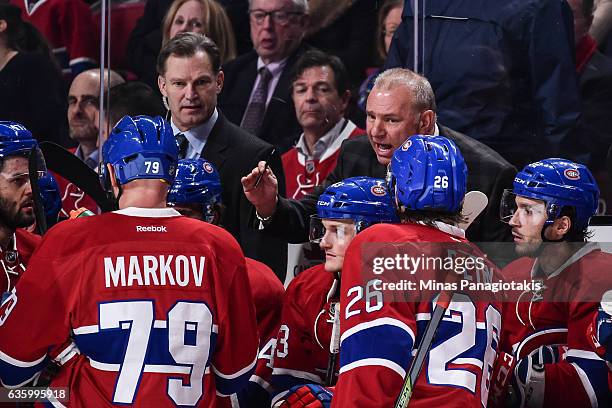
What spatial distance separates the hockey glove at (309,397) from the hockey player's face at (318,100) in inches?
73.8

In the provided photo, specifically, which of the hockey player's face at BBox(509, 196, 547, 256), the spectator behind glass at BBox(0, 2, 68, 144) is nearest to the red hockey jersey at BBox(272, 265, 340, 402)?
the hockey player's face at BBox(509, 196, 547, 256)

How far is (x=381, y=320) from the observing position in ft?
8.74

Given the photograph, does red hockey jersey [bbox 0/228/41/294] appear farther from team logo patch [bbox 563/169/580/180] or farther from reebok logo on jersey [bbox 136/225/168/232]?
team logo patch [bbox 563/169/580/180]

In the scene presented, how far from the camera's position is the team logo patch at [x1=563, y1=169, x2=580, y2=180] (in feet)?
12.3

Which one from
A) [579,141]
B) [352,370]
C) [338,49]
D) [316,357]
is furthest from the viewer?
[338,49]

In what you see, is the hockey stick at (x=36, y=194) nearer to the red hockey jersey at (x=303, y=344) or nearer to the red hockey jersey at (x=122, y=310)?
the red hockey jersey at (x=122, y=310)

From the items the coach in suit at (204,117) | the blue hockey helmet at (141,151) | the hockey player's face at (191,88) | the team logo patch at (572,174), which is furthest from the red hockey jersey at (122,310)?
the hockey player's face at (191,88)

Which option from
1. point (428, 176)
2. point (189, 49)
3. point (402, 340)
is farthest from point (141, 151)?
point (189, 49)

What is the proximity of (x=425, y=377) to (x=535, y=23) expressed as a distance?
→ 2.38 meters

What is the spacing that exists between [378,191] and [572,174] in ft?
2.58

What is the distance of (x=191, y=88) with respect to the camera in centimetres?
464

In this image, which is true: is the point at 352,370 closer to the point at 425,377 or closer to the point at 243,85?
the point at 425,377

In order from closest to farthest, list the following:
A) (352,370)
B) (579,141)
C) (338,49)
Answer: (352,370), (579,141), (338,49)

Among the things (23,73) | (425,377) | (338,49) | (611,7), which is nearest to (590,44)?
(611,7)
